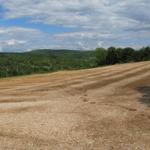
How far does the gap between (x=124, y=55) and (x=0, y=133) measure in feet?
322

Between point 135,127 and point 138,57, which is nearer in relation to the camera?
point 135,127

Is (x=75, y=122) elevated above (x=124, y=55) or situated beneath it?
situated beneath

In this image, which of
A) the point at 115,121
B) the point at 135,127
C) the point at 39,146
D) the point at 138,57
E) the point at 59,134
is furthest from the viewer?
the point at 138,57

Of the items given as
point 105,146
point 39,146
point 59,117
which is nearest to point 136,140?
point 105,146

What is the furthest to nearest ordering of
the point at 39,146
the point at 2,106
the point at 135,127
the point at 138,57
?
the point at 138,57 < the point at 2,106 < the point at 135,127 < the point at 39,146

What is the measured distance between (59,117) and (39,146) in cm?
393

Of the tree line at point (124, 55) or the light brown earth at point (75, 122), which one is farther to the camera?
the tree line at point (124, 55)

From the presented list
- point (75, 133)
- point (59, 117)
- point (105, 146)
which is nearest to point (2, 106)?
point (59, 117)

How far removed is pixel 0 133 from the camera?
12.0 meters

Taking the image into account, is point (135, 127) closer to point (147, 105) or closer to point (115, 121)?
point (115, 121)

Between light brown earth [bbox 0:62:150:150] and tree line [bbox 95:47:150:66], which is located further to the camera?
tree line [bbox 95:47:150:66]

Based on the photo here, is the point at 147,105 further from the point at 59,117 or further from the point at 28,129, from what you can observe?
the point at 28,129

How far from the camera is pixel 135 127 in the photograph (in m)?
12.9

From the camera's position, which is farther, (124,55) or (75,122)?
(124,55)
